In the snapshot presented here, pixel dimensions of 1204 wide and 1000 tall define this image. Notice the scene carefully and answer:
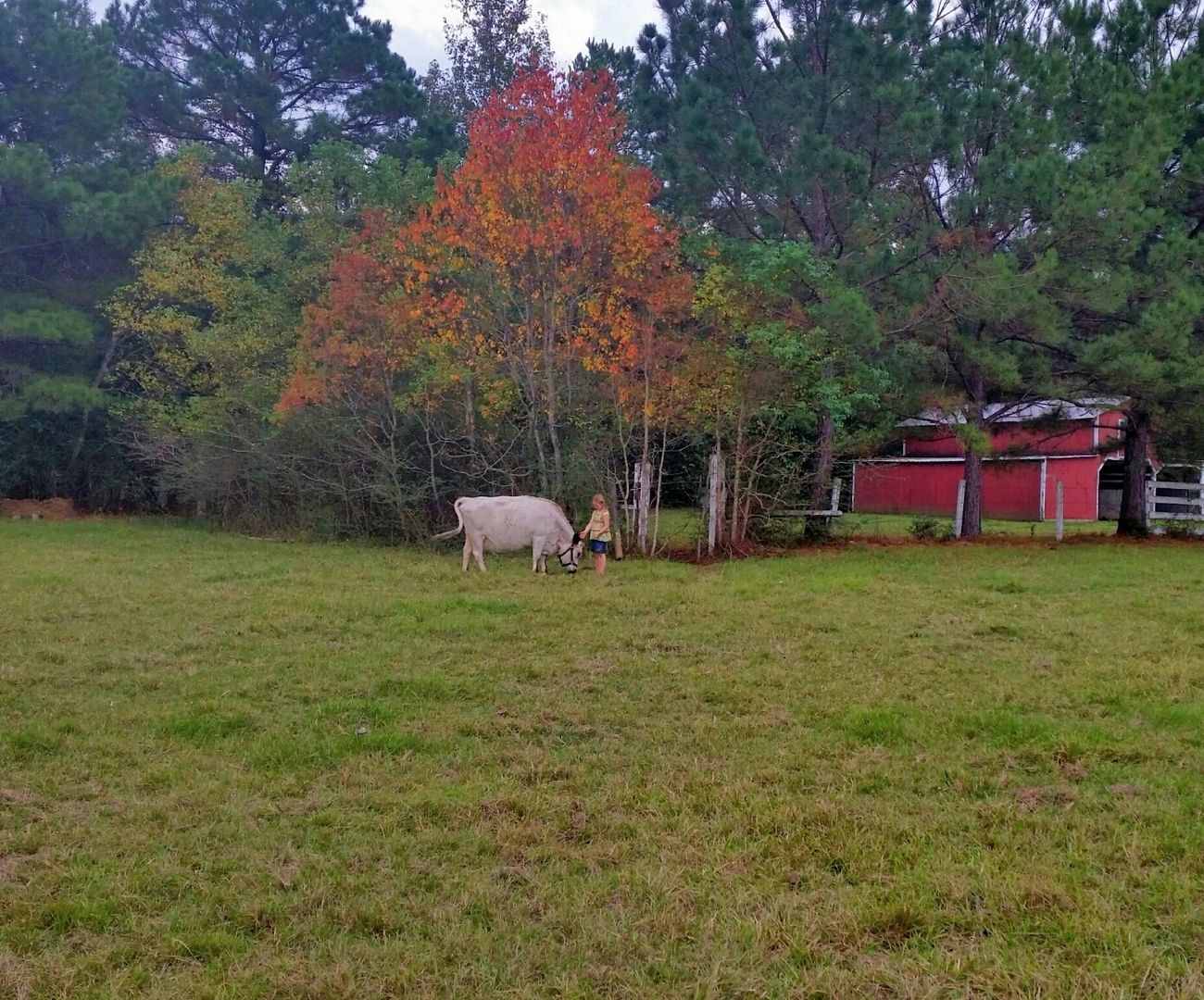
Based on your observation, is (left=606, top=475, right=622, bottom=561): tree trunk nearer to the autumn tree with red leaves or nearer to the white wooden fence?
the autumn tree with red leaves

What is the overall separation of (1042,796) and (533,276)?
10.9 m

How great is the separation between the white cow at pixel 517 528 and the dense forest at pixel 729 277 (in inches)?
66.5

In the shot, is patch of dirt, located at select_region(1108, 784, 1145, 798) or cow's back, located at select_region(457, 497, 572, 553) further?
cow's back, located at select_region(457, 497, 572, 553)

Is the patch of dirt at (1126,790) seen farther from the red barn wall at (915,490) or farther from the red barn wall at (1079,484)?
the red barn wall at (915,490)

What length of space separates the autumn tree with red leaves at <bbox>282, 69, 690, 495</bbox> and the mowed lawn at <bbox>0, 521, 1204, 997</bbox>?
5596 millimetres

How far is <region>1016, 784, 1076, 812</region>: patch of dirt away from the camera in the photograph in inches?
164

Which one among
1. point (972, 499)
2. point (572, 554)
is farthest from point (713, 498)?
point (972, 499)

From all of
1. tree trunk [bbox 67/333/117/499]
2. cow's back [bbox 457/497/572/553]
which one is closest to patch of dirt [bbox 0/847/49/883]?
cow's back [bbox 457/497/572/553]

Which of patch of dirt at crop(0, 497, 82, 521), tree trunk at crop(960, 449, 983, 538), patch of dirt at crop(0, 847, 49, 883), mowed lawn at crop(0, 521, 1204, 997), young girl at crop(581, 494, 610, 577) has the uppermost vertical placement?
tree trunk at crop(960, 449, 983, 538)

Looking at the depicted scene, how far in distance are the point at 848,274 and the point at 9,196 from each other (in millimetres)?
16439

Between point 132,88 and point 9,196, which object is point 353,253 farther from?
point 132,88

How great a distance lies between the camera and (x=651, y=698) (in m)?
6.01

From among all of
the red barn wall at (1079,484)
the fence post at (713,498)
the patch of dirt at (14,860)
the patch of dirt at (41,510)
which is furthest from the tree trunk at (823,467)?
the patch of dirt at (41,510)

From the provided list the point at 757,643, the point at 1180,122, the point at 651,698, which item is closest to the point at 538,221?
the point at 757,643
